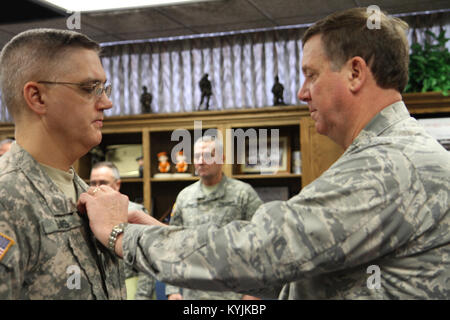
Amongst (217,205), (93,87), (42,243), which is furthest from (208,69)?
(42,243)

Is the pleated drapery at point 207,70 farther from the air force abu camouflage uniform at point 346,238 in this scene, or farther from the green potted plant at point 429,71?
A: the air force abu camouflage uniform at point 346,238

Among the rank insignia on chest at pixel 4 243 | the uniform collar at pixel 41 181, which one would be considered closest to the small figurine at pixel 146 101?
the uniform collar at pixel 41 181

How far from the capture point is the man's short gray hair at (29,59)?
132 cm

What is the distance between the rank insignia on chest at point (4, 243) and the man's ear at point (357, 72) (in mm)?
923

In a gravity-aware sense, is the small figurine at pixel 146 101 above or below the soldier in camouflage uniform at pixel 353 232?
above

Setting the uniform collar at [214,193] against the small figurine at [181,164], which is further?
the small figurine at [181,164]

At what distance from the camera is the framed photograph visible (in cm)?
505

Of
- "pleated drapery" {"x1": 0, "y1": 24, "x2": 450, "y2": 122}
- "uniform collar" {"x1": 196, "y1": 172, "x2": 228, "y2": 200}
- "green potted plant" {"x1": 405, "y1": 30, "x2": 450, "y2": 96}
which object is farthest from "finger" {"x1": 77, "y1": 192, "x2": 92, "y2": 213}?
"pleated drapery" {"x1": 0, "y1": 24, "x2": 450, "y2": 122}

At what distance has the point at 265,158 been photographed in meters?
5.08

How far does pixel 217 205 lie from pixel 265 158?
1.15 m

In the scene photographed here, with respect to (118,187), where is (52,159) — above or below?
above

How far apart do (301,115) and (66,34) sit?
364cm

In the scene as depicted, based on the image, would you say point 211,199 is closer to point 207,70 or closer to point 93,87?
point 207,70
